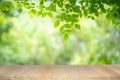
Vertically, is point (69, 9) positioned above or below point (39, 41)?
above

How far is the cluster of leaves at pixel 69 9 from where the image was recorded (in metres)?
1.46

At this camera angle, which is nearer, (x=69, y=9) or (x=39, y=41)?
(x=69, y=9)

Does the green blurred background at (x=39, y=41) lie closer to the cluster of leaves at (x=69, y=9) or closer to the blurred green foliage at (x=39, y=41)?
the blurred green foliage at (x=39, y=41)

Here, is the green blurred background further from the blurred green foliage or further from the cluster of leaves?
the cluster of leaves

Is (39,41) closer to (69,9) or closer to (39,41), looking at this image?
(39,41)

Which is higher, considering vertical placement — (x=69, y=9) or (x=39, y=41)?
(x=69, y=9)

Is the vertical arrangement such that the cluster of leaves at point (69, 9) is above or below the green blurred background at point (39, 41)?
above

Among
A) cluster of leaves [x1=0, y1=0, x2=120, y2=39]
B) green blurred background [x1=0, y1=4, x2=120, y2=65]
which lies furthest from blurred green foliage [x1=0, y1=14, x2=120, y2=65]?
cluster of leaves [x1=0, y1=0, x2=120, y2=39]

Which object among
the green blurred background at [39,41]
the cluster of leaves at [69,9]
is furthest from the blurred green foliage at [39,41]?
the cluster of leaves at [69,9]

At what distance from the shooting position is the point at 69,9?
151 centimetres

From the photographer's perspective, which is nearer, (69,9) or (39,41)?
(69,9)

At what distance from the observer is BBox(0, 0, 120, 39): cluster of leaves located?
1464mm

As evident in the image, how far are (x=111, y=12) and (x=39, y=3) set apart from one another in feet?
1.28

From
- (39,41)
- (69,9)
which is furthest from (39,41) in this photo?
(69,9)
